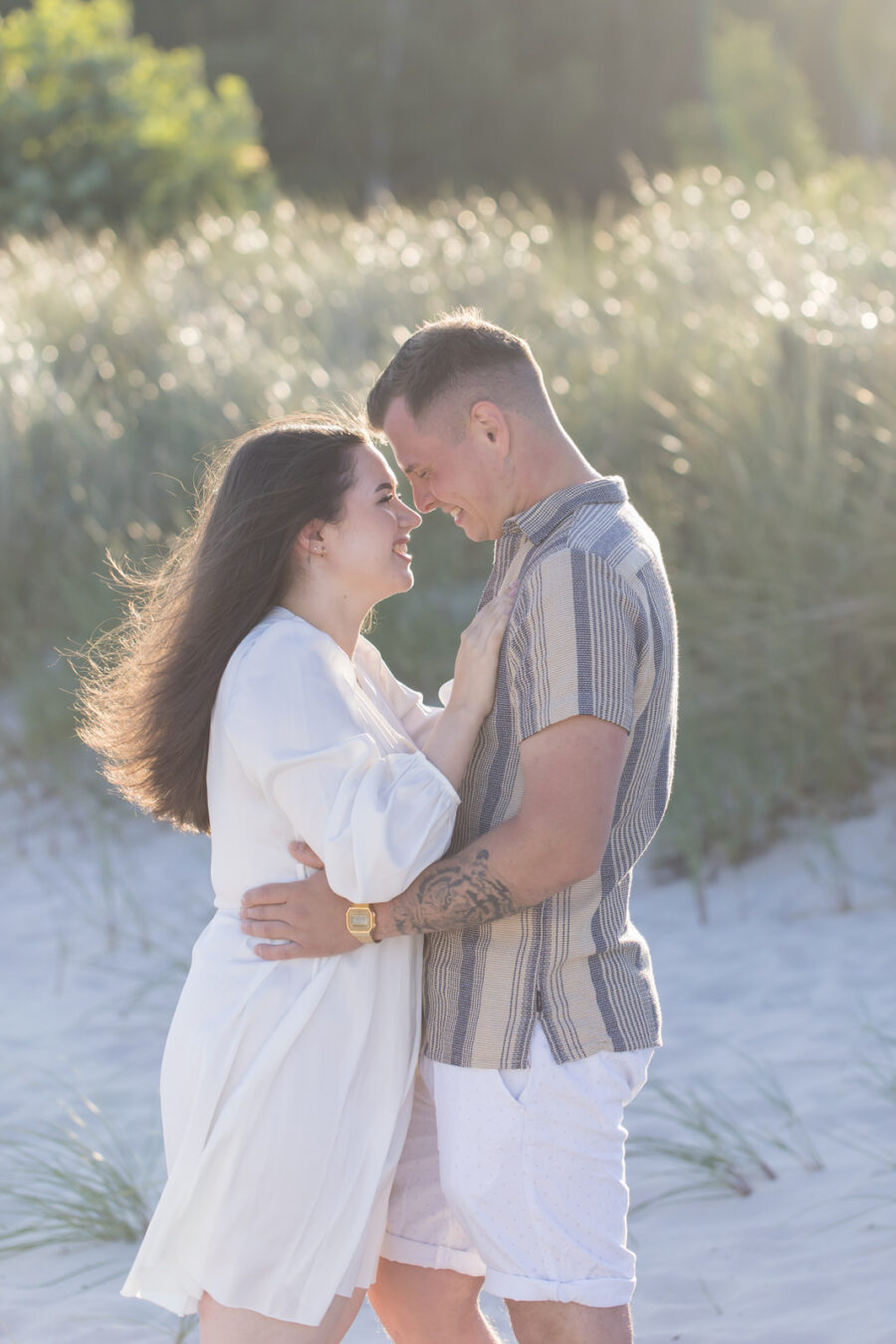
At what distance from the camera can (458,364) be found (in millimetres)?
2225

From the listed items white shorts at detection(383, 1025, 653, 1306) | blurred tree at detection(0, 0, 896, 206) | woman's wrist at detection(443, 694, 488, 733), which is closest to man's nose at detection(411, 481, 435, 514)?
woman's wrist at detection(443, 694, 488, 733)

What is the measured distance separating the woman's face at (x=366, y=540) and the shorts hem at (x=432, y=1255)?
3.41ft

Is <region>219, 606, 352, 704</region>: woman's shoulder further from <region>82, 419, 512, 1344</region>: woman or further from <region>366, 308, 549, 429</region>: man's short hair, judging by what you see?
<region>366, 308, 549, 429</region>: man's short hair

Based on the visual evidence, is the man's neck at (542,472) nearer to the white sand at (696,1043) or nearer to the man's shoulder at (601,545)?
the man's shoulder at (601,545)

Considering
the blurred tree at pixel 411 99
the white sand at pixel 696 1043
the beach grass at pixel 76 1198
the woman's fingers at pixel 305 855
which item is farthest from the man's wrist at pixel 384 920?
the blurred tree at pixel 411 99

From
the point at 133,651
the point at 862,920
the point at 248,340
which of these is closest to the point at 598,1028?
the point at 133,651

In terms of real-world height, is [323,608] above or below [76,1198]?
above

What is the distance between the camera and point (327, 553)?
233 cm

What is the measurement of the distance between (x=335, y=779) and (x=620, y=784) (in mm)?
427

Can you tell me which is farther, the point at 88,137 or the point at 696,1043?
the point at 88,137

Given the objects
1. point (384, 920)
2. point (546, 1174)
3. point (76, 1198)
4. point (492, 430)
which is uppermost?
point (492, 430)

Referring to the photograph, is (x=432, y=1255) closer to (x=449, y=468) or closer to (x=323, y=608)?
(x=323, y=608)

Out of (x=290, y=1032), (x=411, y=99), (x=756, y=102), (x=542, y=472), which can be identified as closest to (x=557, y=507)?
(x=542, y=472)

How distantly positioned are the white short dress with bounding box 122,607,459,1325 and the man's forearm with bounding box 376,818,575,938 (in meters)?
0.05
